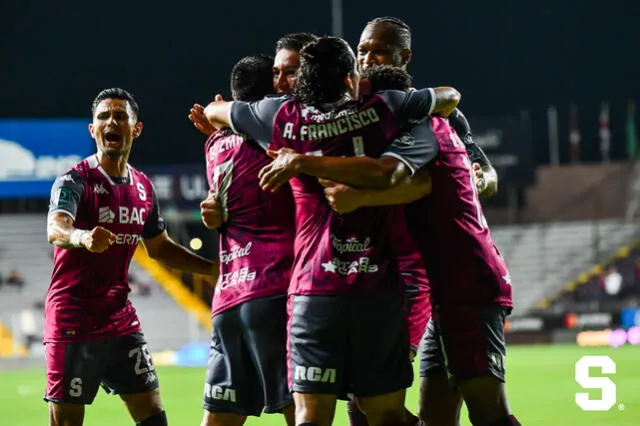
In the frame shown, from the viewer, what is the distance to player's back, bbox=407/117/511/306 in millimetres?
5410

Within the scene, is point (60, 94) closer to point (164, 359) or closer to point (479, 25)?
point (479, 25)

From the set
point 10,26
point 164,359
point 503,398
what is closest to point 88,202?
point 503,398

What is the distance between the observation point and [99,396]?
1429 centimetres

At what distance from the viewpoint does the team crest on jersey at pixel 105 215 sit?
6391 millimetres

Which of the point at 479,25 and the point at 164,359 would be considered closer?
the point at 164,359

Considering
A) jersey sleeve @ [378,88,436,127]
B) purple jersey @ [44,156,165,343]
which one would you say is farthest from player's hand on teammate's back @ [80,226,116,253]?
jersey sleeve @ [378,88,436,127]

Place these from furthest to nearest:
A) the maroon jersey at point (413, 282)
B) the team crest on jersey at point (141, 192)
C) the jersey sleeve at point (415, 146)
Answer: the team crest on jersey at point (141, 192) → the maroon jersey at point (413, 282) → the jersey sleeve at point (415, 146)

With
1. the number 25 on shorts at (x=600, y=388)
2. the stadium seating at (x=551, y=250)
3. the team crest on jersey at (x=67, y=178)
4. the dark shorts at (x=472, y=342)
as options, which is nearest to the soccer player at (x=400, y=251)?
A: the dark shorts at (x=472, y=342)

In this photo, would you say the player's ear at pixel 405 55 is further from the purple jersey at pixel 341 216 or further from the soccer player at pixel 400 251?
the purple jersey at pixel 341 216

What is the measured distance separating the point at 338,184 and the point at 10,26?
4022cm

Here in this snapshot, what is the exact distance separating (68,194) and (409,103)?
80.8 inches

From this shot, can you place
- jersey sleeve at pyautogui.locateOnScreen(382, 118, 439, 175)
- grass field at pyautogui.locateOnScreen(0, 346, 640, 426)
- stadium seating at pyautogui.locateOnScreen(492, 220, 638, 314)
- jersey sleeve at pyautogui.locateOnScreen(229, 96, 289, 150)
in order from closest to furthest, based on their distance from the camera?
jersey sleeve at pyautogui.locateOnScreen(382, 118, 439, 175)
jersey sleeve at pyautogui.locateOnScreen(229, 96, 289, 150)
grass field at pyautogui.locateOnScreen(0, 346, 640, 426)
stadium seating at pyautogui.locateOnScreen(492, 220, 638, 314)

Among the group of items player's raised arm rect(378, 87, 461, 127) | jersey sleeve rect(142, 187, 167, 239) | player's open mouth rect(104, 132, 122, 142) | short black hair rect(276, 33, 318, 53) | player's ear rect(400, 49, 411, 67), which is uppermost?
short black hair rect(276, 33, 318, 53)

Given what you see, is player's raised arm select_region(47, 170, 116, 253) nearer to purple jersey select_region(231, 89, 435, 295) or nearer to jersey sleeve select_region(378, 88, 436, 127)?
purple jersey select_region(231, 89, 435, 295)
